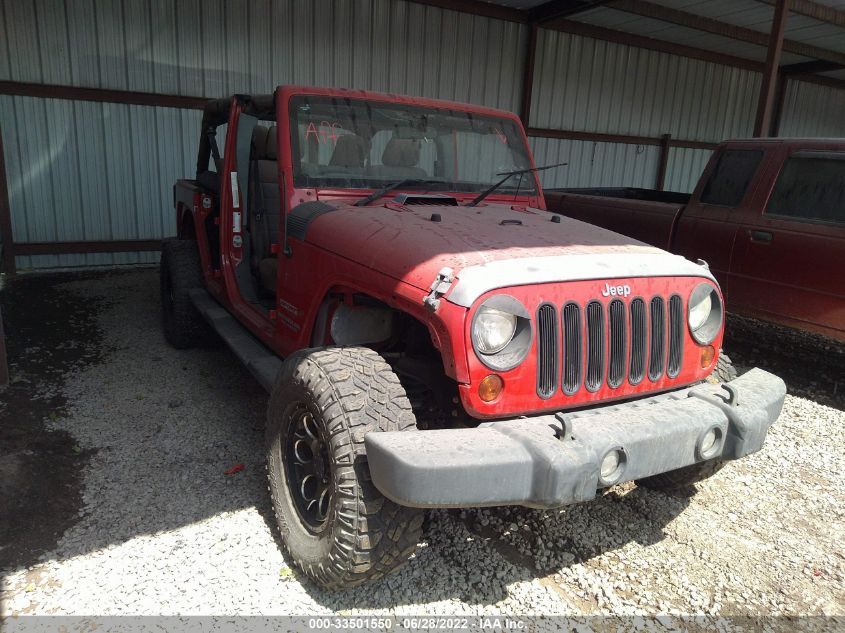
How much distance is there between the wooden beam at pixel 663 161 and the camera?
14125 millimetres

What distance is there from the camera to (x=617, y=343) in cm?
250

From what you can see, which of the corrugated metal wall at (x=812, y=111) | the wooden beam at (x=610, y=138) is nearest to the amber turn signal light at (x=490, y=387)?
the wooden beam at (x=610, y=138)

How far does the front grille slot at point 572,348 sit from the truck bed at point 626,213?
3.61 m

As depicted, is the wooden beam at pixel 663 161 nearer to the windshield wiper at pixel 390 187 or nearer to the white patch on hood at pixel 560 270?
the windshield wiper at pixel 390 187

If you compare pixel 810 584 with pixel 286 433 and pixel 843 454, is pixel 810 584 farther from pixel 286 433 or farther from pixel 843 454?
pixel 286 433

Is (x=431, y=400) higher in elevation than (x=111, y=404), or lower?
higher

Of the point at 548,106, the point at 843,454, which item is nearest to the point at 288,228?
the point at 843,454

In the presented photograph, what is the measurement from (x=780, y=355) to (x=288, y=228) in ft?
14.5

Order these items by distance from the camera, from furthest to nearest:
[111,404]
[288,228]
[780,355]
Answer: [780,355] < [111,404] < [288,228]

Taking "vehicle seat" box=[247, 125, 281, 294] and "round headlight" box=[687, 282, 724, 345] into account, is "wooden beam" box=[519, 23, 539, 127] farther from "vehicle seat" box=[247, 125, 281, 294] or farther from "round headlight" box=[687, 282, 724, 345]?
"round headlight" box=[687, 282, 724, 345]

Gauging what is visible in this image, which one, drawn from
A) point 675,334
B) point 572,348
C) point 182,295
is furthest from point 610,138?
point 572,348

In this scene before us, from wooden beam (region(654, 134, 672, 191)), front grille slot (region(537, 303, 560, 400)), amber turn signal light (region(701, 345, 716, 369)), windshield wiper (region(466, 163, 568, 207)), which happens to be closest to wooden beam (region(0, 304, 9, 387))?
windshield wiper (region(466, 163, 568, 207))

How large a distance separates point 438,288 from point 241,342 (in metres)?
2.06

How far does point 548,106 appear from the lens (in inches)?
481
